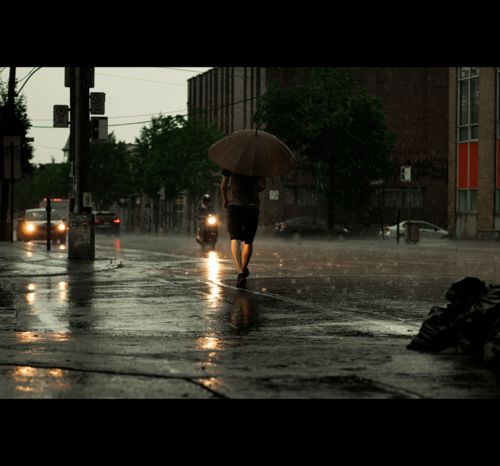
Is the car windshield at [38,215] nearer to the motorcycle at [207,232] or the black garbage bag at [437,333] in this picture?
the motorcycle at [207,232]

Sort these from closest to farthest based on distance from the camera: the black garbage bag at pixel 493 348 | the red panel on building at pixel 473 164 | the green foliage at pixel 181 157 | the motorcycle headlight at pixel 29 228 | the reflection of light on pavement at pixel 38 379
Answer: the reflection of light on pavement at pixel 38 379 < the black garbage bag at pixel 493 348 < the motorcycle headlight at pixel 29 228 < the red panel on building at pixel 473 164 < the green foliage at pixel 181 157

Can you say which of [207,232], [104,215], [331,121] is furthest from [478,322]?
[104,215]

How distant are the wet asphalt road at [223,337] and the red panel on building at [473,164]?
26.5m

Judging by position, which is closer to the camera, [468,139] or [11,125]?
[11,125]

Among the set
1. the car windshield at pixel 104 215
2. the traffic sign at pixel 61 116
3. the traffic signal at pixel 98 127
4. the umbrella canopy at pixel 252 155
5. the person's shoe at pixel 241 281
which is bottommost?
the person's shoe at pixel 241 281

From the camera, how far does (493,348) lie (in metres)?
7.41

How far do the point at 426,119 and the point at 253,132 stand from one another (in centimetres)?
5552

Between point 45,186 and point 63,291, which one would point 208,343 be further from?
point 45,186

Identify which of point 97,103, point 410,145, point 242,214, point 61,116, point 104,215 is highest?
point 410,145

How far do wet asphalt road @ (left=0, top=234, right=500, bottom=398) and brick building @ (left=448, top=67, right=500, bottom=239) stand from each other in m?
25.1

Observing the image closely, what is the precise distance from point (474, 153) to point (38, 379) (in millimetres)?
38847

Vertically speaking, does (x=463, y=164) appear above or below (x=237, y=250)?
above

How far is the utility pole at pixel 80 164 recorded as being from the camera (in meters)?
21.3

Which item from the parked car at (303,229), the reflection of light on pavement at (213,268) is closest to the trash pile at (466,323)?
the reflection of light on pavement at (213,268)
